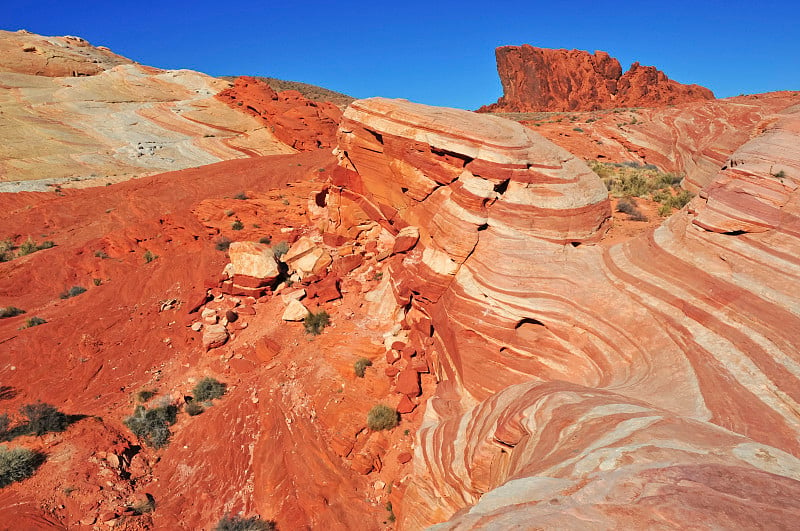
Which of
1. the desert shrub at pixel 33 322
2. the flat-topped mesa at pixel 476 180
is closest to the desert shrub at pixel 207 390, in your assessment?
the desert shrub at pixel 33 322

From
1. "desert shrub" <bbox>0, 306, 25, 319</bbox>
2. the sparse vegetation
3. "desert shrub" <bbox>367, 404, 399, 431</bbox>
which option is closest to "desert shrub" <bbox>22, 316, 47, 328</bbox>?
"desert shrub" <bbox>0, 306, 25, 319</bbox>

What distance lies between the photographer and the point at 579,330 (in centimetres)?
719

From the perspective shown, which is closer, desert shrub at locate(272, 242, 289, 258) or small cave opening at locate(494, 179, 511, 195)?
small cave opening at locate(494, 179, 511, 195)

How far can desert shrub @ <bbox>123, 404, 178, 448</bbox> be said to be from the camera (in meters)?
9.20

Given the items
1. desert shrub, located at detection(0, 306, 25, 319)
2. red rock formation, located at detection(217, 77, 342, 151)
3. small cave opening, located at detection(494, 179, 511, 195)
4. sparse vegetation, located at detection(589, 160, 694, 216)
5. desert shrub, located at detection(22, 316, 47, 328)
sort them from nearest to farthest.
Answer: small cave opening, located at detection(494, 179, 511, 195), sparse vegetation, located at detection(589, 160, 694, 216), desert shrub, located at detection(22, 316, 47, 328), desert shrub, located at detection(0, 306, 25, 319), red rock formation, located at detection(217, 77, 342, 151)

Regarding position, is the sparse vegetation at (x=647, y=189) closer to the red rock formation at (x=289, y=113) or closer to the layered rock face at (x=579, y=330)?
the layered rock face at (x=579, y=330)

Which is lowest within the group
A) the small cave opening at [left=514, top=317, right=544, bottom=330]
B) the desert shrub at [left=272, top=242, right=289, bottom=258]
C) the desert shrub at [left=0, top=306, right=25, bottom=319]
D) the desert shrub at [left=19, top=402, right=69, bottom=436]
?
the desert shrub at [left=19, top=402, right=69, bottom=436]

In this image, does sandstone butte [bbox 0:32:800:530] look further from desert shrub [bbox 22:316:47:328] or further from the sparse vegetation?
the sparse vegetation

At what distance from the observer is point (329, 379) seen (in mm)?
10047

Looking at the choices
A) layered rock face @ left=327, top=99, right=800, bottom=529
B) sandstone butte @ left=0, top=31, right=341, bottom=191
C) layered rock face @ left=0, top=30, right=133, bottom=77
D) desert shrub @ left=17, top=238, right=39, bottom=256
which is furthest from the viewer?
layered rock face @ left=0, top=30, right=133, bottom=77

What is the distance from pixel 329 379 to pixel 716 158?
18.7 meters

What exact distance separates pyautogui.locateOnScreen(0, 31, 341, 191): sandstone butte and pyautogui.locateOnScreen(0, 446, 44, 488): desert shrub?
24.9 m

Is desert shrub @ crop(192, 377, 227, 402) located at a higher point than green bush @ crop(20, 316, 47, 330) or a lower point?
lower

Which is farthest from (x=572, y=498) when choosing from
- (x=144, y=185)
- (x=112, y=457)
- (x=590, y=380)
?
(x=144, y=185)
